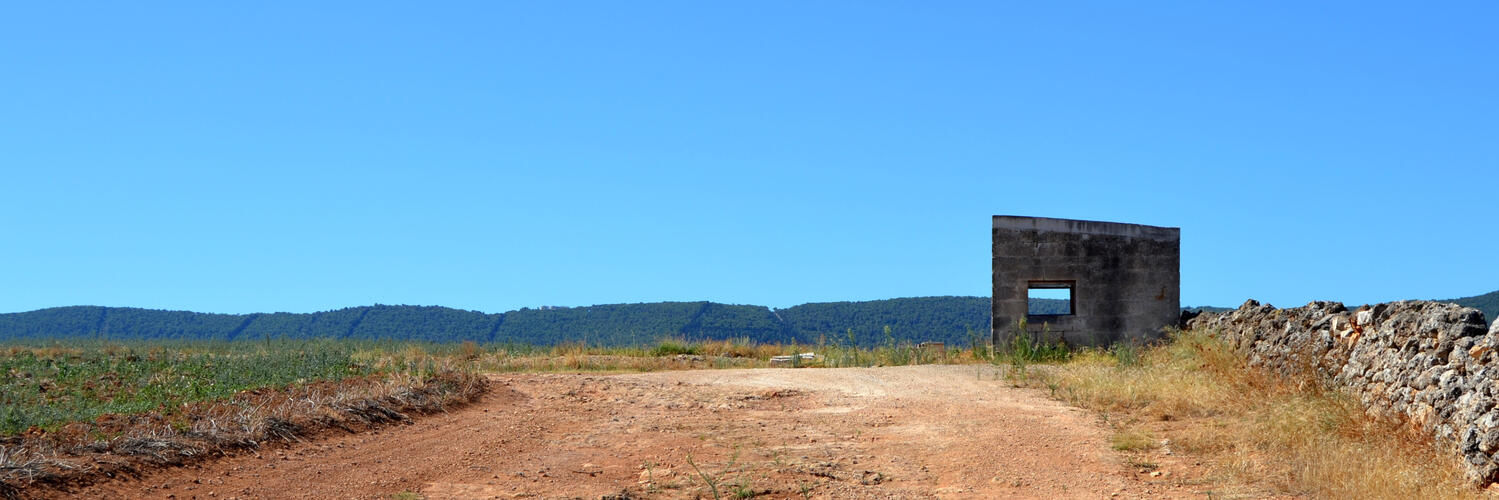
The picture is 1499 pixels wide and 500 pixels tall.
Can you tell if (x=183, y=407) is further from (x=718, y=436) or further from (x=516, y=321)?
(x=516, y=321)

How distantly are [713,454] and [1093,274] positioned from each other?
10983mm

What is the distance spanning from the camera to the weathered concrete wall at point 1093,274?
57.3 feet

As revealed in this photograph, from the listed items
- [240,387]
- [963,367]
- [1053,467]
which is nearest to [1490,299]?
[963,367]

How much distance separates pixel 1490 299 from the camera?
39.7 meters

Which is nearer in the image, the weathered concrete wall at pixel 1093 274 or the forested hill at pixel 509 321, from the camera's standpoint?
the weathered concrete wall at pixel 1093 274

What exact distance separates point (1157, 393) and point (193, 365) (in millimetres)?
13673

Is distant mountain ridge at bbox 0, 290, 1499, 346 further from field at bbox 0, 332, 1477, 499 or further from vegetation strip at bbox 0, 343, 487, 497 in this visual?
field at bbox 0, 332, 1477, 499

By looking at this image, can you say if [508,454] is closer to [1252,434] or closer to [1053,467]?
[1053,467]

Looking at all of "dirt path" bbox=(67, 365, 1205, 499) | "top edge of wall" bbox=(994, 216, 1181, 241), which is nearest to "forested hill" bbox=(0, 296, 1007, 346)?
"top edge of wall" bbox=(994, 216, 1181, 241)

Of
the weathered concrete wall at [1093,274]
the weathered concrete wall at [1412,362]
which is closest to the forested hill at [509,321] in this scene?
the weathered concrete wall at [1093,274]

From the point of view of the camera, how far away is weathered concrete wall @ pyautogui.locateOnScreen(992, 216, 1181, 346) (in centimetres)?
1745

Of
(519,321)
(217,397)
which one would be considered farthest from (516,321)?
(217,397)

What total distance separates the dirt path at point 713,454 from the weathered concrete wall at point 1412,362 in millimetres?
1894

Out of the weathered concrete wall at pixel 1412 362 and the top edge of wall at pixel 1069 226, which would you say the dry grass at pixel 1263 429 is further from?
the top edge of wall at pixel 1069 226
